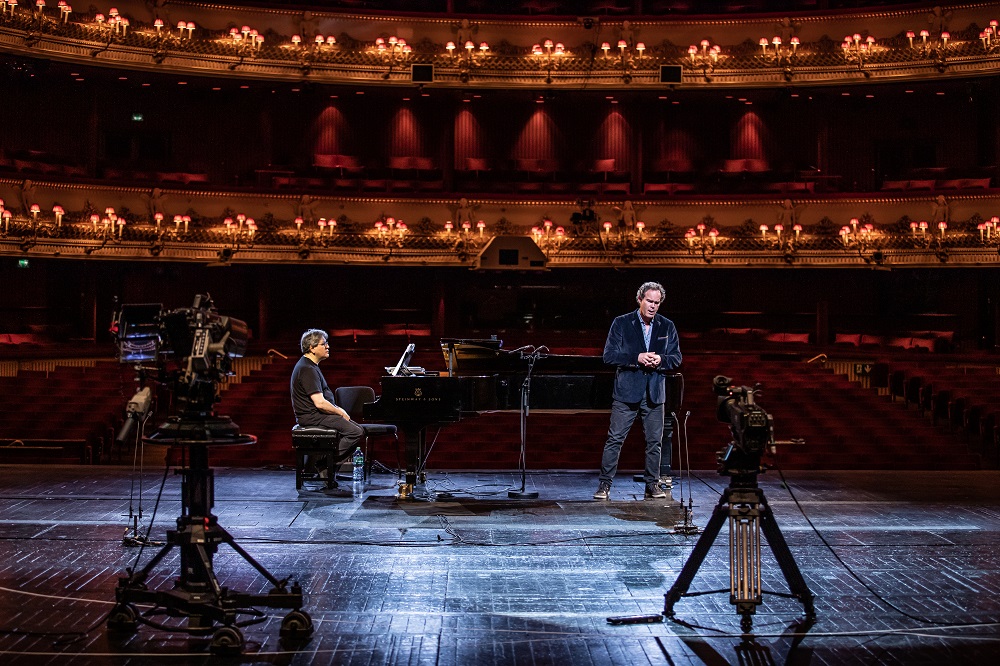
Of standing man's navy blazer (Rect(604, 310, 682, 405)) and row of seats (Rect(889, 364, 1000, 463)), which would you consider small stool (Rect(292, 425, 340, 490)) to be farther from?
row of seats (Rect(889, 364, 1000, 463))

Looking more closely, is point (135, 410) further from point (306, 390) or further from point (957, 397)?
point (957, 397)

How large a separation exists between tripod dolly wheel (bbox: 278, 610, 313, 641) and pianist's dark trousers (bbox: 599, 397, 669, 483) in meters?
3.38

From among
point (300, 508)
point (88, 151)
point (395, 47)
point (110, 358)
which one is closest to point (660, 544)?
point (300, 508)

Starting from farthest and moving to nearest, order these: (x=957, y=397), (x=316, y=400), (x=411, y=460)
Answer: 1. (x=957, y=397)
2. (x=316, y=400)
3. (x=411, y=460)

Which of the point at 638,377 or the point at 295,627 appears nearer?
the point at 295,627

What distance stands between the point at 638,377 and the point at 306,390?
8.78 feet

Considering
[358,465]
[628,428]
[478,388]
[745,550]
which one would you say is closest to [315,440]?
[358,465]

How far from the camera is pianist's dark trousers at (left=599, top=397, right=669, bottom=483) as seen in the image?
6847mm

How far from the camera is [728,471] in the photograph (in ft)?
13.7

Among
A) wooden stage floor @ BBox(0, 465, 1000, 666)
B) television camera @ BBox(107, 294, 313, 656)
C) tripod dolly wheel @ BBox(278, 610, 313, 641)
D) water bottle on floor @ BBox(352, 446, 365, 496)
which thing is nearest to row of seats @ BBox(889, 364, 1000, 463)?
wooden stage floor @ BBox(0, 465, 1000, 666)

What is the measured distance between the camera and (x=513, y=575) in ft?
16.2

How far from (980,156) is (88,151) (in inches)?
741

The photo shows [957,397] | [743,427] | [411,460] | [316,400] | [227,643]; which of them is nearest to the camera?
[227,643]

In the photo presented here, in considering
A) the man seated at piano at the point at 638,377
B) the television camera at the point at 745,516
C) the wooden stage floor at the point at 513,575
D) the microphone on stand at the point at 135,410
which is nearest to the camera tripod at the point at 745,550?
the television camera at the point at 745,516
